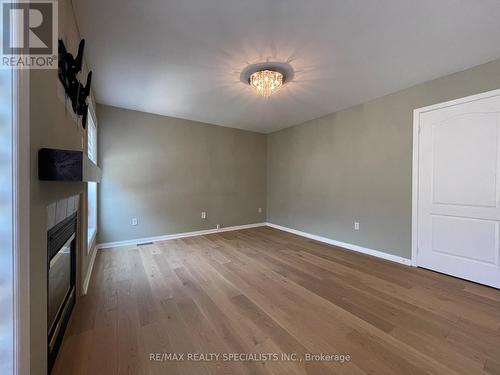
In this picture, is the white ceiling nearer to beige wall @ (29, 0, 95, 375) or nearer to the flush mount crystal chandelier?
the flush mount crystal chandelier

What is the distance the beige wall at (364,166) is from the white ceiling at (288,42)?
0.22 metres

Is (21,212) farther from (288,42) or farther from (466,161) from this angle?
(466,161)

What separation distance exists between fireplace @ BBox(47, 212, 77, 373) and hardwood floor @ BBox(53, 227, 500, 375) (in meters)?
0.12

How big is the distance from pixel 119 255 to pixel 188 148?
2254 millimetres

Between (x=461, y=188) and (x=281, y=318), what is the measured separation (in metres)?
2.52

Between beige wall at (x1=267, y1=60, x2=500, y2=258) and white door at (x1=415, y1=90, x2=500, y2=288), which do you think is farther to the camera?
beige wall at (x1=267, y1=60, x2=500, y2=258)

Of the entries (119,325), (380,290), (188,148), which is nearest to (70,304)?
(119,325)

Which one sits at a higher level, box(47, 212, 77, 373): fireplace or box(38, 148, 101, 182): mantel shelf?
box(38, 148, 101, 182): mantel shelf

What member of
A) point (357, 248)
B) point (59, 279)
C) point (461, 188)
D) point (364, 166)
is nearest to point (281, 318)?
point (59, 279)

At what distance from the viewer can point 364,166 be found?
3.39 metres

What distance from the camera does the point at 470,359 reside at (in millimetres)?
1367

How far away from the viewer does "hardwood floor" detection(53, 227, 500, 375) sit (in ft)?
4.38

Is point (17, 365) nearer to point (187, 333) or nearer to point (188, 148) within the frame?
point (187, 333)

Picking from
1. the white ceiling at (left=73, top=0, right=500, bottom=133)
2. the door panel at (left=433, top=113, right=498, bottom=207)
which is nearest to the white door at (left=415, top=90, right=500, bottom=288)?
the door panel at (left=433, top=113, right=498, bottom=207)
